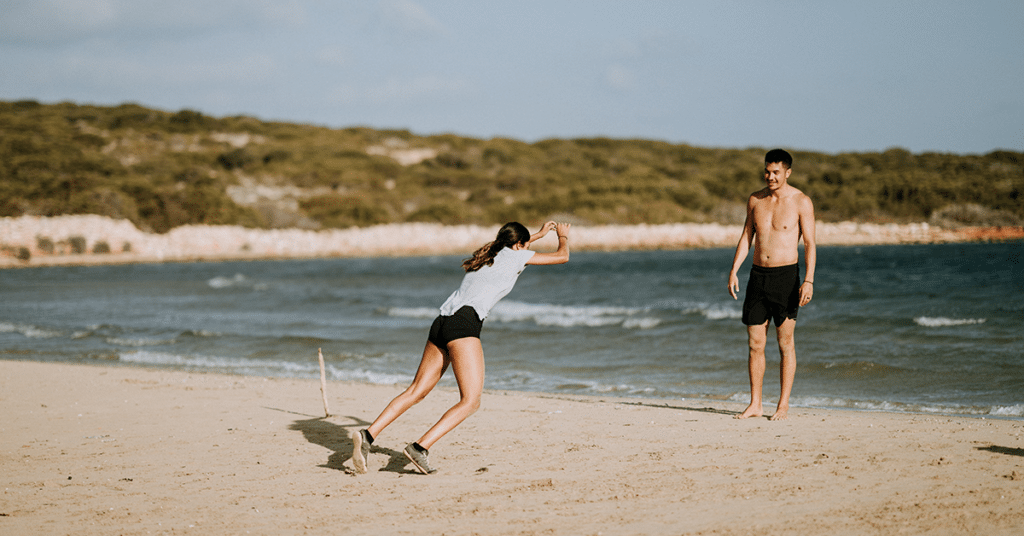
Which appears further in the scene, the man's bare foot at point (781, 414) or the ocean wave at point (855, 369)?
the ocean wave at point (855, 369)

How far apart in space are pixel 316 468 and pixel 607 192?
56.9 meters

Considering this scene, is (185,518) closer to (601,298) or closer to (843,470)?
(843,470)

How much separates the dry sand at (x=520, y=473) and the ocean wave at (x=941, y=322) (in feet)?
22.4

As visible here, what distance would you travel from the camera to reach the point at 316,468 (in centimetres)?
552

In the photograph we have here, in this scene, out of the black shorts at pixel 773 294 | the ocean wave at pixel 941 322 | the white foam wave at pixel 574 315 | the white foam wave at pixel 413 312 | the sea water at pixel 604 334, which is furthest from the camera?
the white foam wave at pixel 413 312

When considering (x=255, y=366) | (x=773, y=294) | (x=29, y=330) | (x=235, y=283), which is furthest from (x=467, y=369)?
(x=235, y=283)

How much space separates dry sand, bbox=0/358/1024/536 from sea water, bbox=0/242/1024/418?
1.95m

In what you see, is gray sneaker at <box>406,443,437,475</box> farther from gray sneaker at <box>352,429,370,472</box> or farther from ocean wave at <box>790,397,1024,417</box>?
ocean wave at <box>790,397,1024,417</box>

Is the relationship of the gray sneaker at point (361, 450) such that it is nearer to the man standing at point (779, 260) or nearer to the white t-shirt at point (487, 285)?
the white t-shirt at point (487, 285)

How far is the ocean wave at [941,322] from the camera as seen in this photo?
42.2 feet

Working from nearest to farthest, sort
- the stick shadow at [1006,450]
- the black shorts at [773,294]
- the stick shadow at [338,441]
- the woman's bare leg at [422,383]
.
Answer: the woman's bare leg at [422,383] < the stick shadow at [1006,450] < the stick shadow at [338,441] < the black shorts at [773,294]

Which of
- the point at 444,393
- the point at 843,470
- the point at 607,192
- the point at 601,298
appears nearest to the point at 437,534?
the point at 843,470

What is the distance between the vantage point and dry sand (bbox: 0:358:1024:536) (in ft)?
14.0

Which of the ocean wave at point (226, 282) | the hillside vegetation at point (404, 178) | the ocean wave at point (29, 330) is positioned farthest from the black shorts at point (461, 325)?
the hillside vegetation at point (404, 178)
